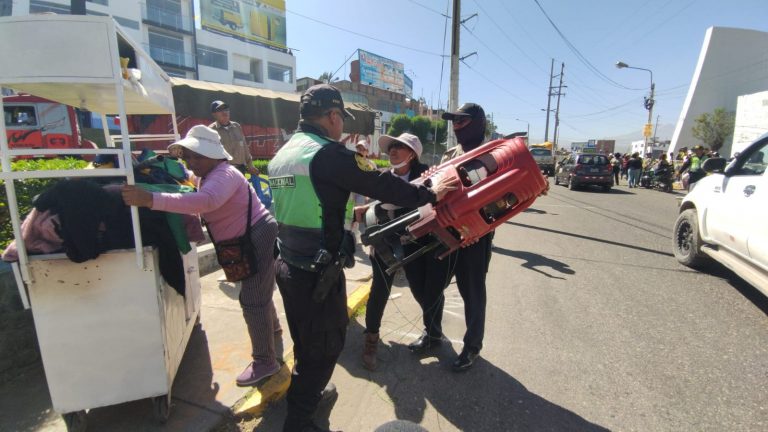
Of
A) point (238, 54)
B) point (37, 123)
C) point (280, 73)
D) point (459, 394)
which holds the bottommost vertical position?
point (459, 394)

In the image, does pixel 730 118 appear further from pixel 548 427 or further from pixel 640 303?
pixel 548 427

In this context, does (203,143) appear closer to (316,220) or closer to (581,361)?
(316,220)

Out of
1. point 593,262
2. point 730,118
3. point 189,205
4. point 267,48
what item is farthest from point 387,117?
point 189,205

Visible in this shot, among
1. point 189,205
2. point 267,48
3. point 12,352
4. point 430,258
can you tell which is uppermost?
point 267,48

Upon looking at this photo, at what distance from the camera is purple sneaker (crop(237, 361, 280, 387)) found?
100.0 inches

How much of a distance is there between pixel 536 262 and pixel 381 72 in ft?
182

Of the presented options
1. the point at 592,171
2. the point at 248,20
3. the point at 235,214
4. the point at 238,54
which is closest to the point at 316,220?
the point at 235,214

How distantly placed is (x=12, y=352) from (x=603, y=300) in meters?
5.34

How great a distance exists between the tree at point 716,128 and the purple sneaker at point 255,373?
3665 cm

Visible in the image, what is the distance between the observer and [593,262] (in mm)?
5711

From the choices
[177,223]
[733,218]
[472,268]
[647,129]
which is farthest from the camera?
[647,129]

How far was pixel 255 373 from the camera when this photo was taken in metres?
2.57

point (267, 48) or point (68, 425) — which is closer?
point (68, 425)

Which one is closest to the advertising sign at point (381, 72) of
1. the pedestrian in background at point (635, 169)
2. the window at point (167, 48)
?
the window at point (167, 48)
